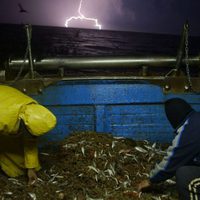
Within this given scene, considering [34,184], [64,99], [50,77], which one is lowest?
[34,184]

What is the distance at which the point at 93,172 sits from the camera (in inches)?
215

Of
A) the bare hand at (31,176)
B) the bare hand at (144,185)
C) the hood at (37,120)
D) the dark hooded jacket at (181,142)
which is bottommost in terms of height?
the bare hand at (144,185)

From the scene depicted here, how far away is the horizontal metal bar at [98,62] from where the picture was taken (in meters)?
7.23

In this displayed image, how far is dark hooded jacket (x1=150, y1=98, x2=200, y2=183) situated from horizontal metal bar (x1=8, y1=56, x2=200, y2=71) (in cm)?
294

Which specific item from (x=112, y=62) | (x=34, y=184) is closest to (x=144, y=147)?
(x=112, y=62)

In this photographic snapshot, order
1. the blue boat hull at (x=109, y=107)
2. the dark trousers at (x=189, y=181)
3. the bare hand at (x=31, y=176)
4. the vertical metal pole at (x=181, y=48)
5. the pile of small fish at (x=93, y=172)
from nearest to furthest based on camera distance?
the dark trousers at (x=189, y=181), the pile of small fish at (x=93, y=172), the bare hand at (x=31, y=176), the vertical metal pole at (x=181, y=48), the blue boat hull at (x=109, y=107)

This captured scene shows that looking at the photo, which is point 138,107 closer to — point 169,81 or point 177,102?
point 169,81

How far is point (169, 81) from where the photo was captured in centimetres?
693

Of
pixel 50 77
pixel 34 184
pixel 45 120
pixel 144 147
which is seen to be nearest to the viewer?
pixel 45 120

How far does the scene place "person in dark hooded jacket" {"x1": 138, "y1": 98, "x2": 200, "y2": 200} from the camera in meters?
4.00

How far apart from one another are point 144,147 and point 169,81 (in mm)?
1351

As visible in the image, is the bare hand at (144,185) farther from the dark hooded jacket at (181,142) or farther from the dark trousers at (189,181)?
the dark trousers at (189,181)

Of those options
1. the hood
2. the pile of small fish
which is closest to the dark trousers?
the pile of small fish

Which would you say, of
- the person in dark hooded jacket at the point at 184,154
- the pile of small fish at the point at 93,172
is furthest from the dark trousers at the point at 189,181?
the pile of small fish at the point at 93,172
